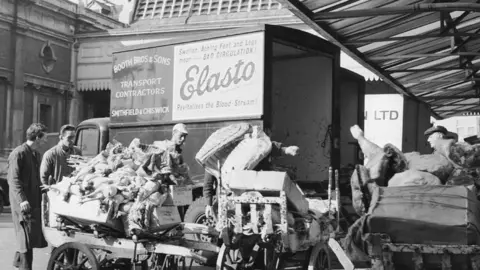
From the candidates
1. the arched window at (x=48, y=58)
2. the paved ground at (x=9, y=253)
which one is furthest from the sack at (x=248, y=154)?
the arched window at (x=48, y=58)

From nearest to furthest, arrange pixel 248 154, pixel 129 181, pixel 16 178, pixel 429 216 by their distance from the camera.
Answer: pixel 429 216 < pixel 248 154 < pixel 129 181 < pixel 16 178

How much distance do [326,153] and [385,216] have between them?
603cm

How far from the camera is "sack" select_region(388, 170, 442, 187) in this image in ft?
21.0

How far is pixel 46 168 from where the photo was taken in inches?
339

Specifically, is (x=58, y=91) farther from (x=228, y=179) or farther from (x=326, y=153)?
(x=228, y=179)

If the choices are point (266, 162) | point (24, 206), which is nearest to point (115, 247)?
point (24, 206)

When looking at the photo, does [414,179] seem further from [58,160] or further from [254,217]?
→ [58,160]

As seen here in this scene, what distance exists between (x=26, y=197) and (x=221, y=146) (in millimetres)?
2358

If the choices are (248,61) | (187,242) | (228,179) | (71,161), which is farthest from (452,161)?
(71,161)

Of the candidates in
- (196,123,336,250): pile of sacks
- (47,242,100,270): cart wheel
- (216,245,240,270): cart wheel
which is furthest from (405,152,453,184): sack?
(47,242,100,270): cart wheel

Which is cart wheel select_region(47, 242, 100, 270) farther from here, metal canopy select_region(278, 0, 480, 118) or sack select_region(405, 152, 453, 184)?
metal canopy select_region(278, 0, 480, 118)

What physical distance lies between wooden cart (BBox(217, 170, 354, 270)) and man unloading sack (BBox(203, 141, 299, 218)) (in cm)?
59

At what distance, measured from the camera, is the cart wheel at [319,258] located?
674 cm

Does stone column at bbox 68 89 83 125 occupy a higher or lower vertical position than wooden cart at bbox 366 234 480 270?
higher
